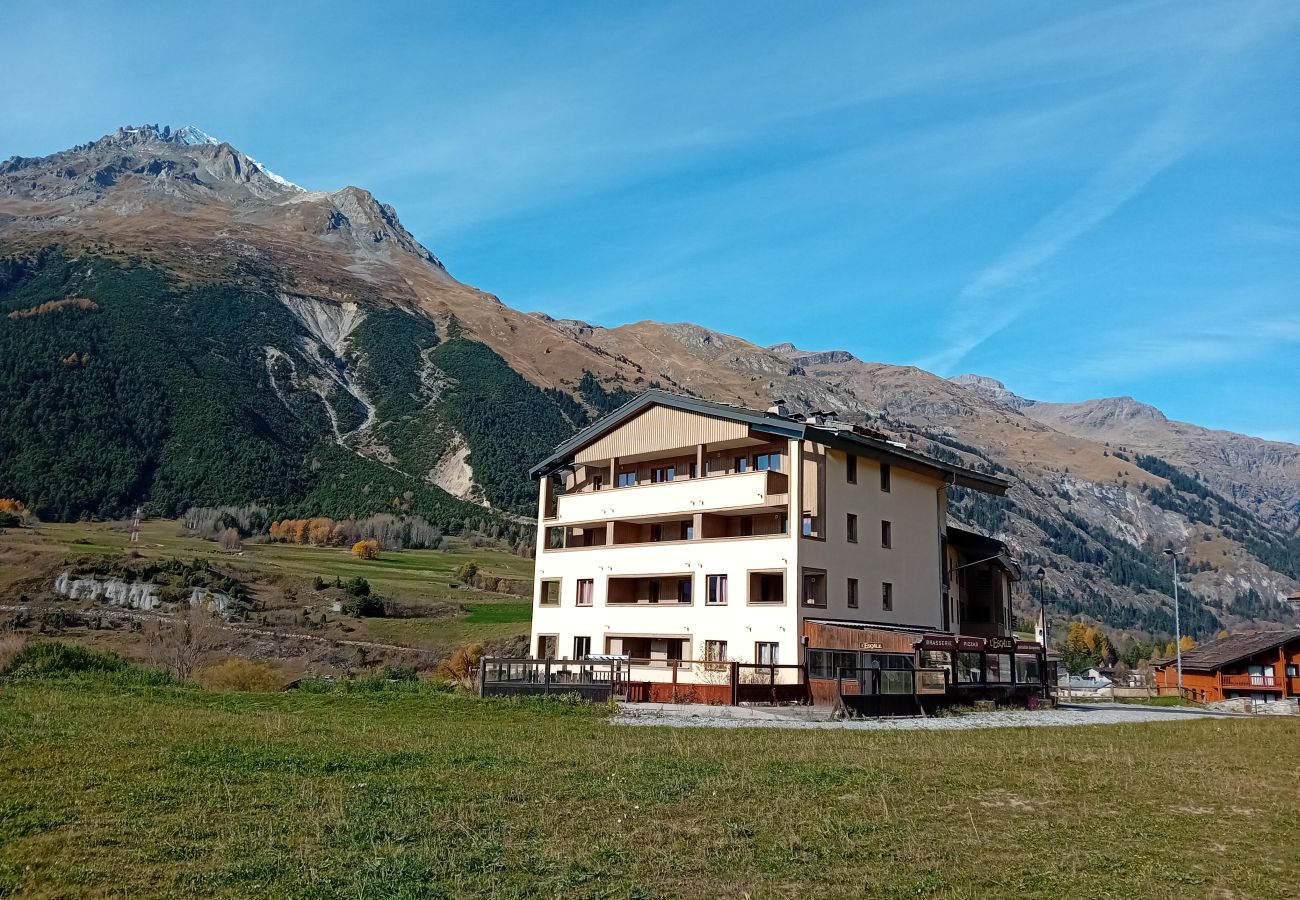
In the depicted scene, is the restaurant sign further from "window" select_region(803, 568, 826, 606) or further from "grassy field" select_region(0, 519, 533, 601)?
"grassy field" select_region(0, 519, 533, 601)

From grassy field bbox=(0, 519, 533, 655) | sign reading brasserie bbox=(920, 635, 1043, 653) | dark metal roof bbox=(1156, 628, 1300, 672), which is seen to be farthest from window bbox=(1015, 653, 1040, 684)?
dark metal roof bbox=(1156, 628, 1300, 672)

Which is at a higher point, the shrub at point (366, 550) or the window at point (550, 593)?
the shrub at point (366, 550)

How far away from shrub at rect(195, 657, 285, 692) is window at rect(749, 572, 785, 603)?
19.2 metres

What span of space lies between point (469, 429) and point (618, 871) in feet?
573

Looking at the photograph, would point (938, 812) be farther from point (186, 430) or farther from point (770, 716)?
point (186, 430)

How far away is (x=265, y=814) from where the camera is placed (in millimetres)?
11477

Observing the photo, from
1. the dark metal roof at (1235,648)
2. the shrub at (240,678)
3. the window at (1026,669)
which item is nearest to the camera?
the shrub at (240,678)

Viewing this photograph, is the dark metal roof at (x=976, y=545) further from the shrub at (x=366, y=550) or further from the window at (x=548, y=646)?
the shrub at (x=366, y=550)

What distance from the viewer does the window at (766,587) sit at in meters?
43.2

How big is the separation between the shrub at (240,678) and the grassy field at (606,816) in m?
13.4

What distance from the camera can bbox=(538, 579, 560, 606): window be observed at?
5297 cm

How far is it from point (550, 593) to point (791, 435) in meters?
17.7

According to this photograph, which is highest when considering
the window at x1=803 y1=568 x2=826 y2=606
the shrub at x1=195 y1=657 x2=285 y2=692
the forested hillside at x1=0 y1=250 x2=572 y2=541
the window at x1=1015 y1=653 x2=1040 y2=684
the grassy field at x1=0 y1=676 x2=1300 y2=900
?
the forested hillside at x1=0 y1=250 x2=572 y2=541

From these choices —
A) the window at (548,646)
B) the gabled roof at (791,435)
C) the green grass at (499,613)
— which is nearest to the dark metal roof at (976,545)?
the gabled roof at (791,435)
